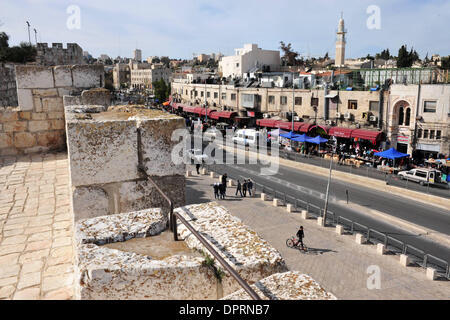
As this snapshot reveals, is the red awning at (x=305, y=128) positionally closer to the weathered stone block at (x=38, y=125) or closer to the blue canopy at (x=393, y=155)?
the blue canopy at (x=393, y=155)

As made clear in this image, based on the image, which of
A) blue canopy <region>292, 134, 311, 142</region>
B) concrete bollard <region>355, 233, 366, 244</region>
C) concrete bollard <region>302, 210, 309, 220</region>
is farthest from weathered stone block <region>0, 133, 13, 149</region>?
blue canopy <region>292, 134, 311, 142</region>

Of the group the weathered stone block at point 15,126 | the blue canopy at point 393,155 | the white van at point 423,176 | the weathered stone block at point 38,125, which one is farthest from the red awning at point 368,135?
the weathered stone block at point 15,126

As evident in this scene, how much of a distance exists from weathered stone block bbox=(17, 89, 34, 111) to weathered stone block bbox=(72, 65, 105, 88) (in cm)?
94

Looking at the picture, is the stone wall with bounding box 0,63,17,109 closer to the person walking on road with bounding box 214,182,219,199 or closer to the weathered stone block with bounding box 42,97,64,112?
the weathered stone block with bounding box 42,97,64,112

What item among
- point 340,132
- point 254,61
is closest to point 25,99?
point 340,132

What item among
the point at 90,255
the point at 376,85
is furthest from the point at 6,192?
the point at 376,85

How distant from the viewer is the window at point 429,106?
26692mm

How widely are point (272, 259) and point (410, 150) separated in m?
29.8

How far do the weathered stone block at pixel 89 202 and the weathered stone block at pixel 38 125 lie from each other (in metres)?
4.62

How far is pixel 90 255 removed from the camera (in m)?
2.23

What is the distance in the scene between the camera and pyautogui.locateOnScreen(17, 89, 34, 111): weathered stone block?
713 centimetres

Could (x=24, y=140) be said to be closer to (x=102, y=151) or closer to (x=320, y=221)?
(x=102, y=151)

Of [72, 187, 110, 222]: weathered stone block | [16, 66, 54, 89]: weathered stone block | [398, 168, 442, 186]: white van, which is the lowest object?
[398, 168, 442, 186]: white van
